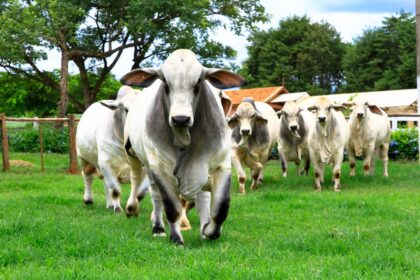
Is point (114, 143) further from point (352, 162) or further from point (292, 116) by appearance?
point (352, 162)

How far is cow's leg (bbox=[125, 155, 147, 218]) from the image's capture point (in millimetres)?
6820

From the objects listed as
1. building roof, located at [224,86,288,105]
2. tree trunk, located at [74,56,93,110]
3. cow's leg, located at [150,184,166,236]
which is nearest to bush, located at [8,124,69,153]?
tree trunk, located at [74,56,93,110]

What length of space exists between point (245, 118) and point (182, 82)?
19.5ft

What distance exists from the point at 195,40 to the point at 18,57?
19.4 feet

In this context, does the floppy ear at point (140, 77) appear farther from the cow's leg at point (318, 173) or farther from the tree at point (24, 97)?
the tree at point (24, 97)

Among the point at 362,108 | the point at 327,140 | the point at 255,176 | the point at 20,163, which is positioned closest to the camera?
the point at 327,140

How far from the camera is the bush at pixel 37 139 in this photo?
65.2ft

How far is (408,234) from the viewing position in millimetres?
5551

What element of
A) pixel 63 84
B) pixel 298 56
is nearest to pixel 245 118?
pixel 63 84

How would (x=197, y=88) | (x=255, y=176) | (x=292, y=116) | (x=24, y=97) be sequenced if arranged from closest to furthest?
(x=197, y=88), (x=255, y=176), (x=292, y=116), (x=24, y=97)

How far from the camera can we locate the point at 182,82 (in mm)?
4891

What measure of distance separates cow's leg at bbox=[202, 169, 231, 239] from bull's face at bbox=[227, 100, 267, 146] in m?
5.25

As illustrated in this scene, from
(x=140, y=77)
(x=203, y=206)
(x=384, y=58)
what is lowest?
(x=203, y=206)

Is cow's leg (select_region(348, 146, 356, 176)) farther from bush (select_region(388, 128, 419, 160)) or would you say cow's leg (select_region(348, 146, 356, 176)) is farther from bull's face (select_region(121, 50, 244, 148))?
bull's face (select_region(121, 50, 244, 148))
